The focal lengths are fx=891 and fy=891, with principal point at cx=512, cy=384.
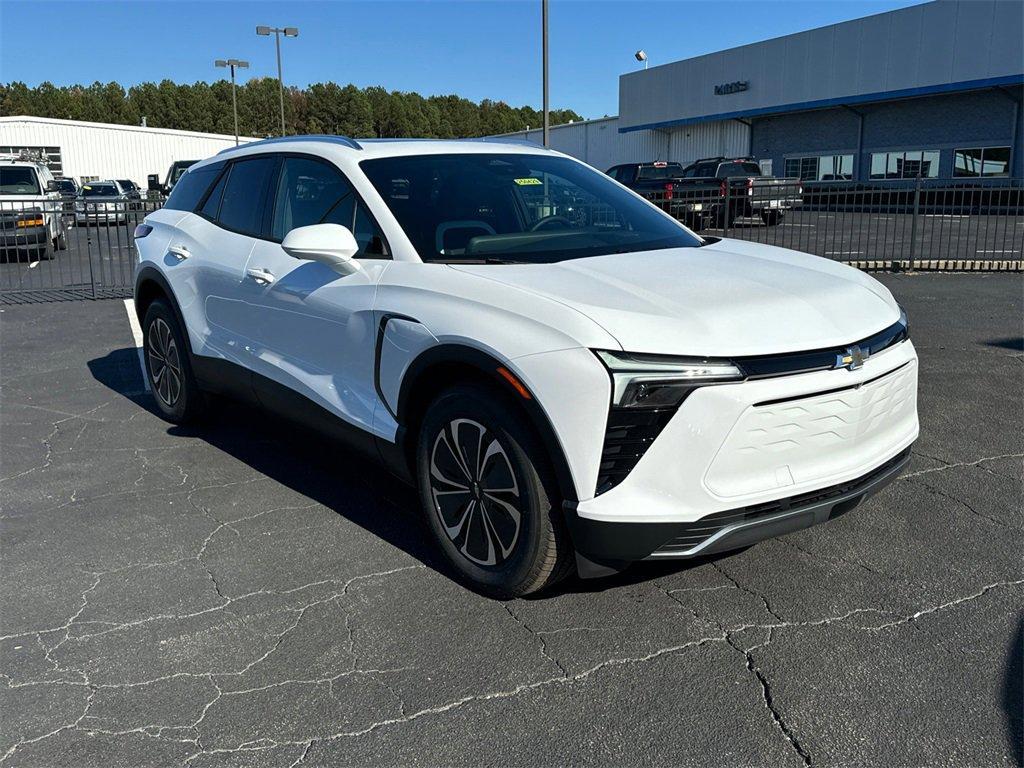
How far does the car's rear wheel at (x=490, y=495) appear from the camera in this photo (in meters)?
3.03

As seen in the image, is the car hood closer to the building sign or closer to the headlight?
the headlight

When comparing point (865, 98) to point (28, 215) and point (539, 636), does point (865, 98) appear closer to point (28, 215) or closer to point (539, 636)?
point (28, 215)

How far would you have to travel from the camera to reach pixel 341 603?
3367mm

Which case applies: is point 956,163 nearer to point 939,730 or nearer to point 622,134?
point 622,134

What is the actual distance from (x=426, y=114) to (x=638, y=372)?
462ft

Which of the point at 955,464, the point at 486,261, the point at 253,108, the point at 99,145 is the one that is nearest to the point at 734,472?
the point at 486,261

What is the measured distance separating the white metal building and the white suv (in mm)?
56126

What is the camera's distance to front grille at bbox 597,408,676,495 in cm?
279

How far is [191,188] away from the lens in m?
5.63

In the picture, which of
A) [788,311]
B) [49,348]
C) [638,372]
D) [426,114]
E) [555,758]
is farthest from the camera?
[426,114]

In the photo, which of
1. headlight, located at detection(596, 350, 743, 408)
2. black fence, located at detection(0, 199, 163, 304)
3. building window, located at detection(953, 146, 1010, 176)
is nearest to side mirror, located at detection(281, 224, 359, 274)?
headlight, located at detection(596, 350, 743, 408)

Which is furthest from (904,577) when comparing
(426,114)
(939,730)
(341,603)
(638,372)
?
(426,114)

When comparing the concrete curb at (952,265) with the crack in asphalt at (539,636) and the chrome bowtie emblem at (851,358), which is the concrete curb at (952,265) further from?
the crack in asphalt at (539,636)

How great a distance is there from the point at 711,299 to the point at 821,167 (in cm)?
4147
